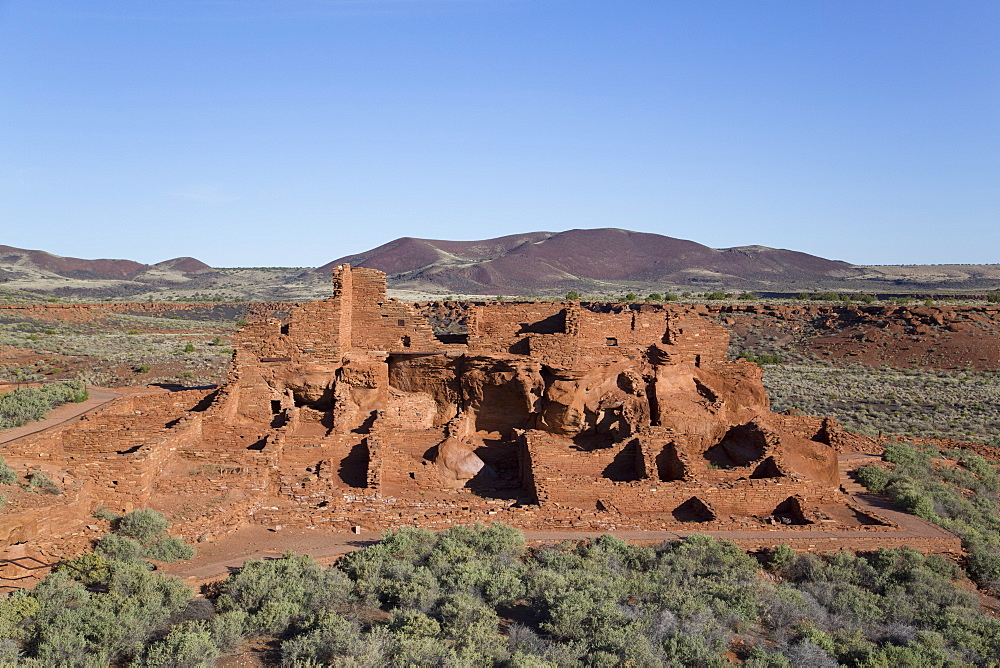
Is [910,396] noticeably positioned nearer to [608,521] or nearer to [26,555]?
[608,521]

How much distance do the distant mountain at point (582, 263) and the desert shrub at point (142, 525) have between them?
10571 cm

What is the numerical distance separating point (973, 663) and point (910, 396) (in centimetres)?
2643

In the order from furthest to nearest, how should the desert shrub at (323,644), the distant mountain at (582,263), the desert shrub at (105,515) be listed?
1. the distant mountain at (582,263)
2. the desert shrub at (105,515)
3. the desert shrub at (323,644)

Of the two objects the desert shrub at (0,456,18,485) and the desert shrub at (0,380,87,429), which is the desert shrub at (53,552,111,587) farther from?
the desert shrub at (0,380,87,429)

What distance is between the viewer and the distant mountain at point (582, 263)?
5049 inches

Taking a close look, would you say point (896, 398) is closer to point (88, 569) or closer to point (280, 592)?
point (280, 592)

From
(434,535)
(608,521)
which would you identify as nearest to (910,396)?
(608,521)

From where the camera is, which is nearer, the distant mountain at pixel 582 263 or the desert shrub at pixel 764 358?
the desert shrub at pixel 764 358

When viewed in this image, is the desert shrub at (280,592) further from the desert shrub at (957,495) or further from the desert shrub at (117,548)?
the desert shrub at (957,495)

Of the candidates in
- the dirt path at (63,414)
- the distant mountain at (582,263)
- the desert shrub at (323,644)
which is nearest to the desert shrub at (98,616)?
the desert shrub at (323,644)

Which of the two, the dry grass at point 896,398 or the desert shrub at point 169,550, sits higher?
the desert shrub at point 169,550

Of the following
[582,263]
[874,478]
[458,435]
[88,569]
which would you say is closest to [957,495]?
[874,478]

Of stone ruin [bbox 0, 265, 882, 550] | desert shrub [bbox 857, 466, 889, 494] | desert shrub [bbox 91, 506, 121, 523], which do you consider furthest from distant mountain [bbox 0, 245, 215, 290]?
desert shrub [bbox 857, 466, 889, 494]

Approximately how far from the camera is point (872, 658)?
7445mm
